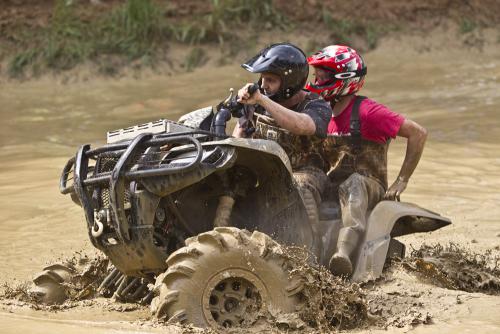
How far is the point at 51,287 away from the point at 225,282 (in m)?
1.49

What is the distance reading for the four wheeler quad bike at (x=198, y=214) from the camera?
557 cm

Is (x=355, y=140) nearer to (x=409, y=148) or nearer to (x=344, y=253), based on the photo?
(x=409, y=148)

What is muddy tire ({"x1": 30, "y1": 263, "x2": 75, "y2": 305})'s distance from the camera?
6.60 m

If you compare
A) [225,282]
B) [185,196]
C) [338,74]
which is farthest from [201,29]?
[225,282]

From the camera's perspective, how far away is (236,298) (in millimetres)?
5676

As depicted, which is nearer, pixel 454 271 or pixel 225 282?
pixel 225 282

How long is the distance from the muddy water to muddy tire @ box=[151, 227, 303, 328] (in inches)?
11.7

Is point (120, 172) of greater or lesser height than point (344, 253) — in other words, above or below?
above

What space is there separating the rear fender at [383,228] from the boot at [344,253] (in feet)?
0.29

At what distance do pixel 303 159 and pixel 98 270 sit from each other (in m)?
1.50

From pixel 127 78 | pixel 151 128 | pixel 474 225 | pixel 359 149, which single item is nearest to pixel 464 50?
pixel 127 78

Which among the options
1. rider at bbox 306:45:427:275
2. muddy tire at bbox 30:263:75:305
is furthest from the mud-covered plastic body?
muddy tire at bbox 30:263:75:305

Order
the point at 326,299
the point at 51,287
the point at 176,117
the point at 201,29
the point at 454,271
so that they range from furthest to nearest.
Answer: the point at 201,29, the point at 176,117, the point at 454,271, the point at 51,287, the point at 326,299

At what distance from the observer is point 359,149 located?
6.95m
